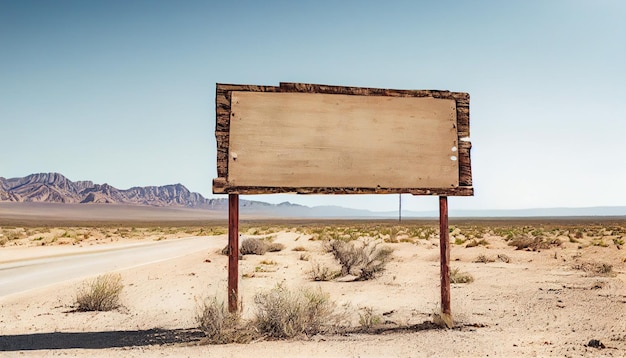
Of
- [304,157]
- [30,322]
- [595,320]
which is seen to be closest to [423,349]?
[304,157]

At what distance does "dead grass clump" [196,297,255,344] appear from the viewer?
7.32 meters

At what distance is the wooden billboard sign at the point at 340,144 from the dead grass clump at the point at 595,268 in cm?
928

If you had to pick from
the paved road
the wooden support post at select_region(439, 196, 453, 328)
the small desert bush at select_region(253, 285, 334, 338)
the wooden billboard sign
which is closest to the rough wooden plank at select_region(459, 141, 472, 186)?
the wooden billboard sign

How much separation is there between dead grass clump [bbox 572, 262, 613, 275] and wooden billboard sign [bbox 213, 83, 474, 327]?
30.4 ft

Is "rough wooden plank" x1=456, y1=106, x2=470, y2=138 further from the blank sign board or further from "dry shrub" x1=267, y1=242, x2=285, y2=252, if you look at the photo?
"dry shrub" x1=267, y1=242, x2=285, y2=252

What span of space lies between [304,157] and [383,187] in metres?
1.32

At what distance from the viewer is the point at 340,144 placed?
26.9ft

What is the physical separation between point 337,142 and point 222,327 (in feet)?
10.6

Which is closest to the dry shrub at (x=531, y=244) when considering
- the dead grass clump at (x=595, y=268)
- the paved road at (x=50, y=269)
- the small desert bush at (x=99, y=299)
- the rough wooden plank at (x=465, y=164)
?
the dead grass clump at (x=595, y=268)

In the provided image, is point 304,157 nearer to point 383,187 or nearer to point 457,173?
point 383,187

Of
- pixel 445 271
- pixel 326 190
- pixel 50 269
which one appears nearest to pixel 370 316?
pixel 445 271

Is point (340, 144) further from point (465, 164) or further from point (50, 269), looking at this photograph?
point (50, 269)

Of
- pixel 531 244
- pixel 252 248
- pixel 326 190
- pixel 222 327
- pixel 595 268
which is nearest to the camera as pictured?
pixel 222 327

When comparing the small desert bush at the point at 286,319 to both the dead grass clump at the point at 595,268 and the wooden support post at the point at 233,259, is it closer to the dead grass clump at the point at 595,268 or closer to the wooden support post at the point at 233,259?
the wooden support post at the point at 233,259
